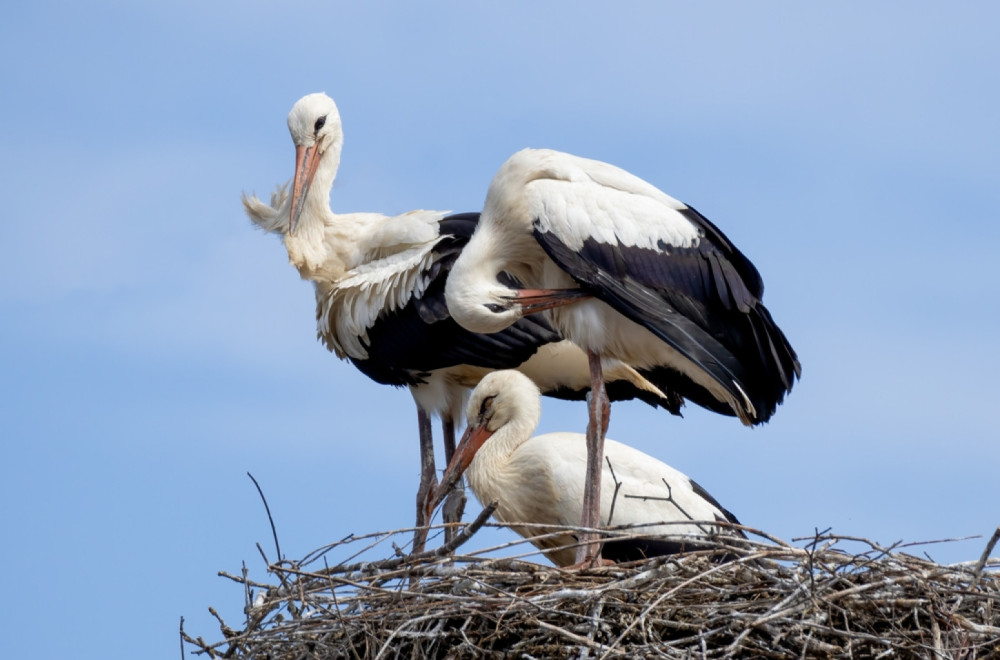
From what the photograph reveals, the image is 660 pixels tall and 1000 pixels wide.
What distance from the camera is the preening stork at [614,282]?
7250mm

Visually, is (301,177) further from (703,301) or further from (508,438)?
(703,301)

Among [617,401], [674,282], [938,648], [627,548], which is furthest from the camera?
[617,401]

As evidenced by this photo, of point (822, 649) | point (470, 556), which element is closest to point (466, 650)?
point (470, 556)

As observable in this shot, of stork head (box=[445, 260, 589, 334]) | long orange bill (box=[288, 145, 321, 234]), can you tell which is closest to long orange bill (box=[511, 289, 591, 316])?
stork head (box=[445, 260, 589, 334])

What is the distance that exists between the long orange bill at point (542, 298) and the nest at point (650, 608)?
1.20 meters

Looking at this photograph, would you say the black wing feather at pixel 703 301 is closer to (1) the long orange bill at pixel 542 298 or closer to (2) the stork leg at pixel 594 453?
(1) the long orange bill at pixel 542 298

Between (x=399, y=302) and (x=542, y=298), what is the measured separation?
1744mm

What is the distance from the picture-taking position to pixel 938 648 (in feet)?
19.0

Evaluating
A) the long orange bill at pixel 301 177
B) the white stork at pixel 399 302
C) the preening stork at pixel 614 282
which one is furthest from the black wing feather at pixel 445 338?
the preening stork at pixel 614 282

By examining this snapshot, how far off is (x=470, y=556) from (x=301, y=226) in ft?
11.4

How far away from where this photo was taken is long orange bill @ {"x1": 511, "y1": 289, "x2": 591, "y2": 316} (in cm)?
728

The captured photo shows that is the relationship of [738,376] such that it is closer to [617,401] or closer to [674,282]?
[674,282]

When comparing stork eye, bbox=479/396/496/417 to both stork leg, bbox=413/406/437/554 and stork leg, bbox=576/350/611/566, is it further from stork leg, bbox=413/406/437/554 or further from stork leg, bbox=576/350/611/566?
stork leg, bbox=413/406/437/554

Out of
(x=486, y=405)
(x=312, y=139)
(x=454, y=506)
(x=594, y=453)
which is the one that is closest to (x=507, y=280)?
(x=486, y=405)
